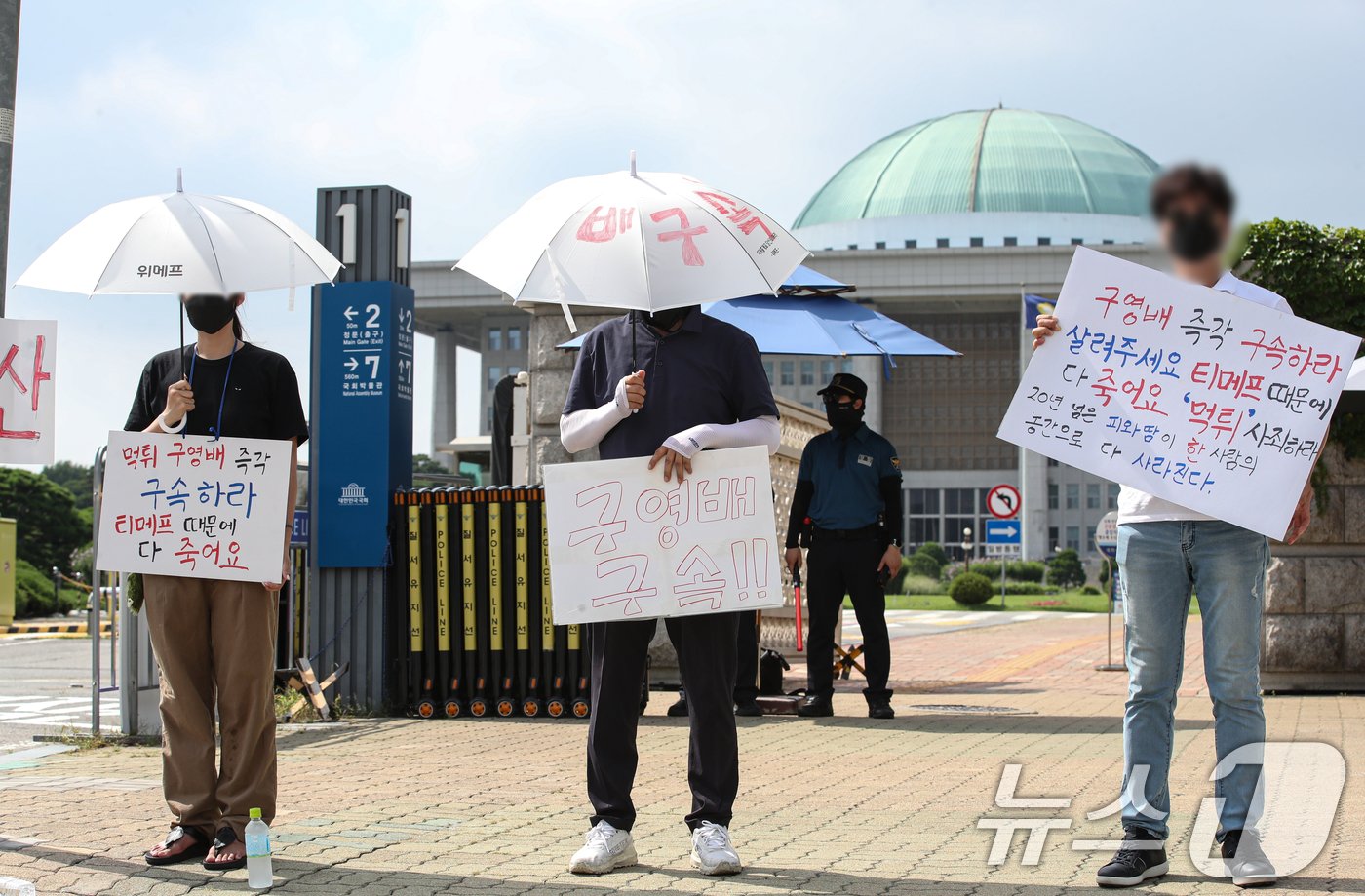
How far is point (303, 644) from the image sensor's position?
11141 millimetres

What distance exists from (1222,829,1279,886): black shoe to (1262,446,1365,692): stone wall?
7.32 m

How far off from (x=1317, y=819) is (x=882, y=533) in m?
4.79

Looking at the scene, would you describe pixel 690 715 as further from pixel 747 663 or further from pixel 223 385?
pixel 747 663

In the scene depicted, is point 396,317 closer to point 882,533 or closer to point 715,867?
point 882,533

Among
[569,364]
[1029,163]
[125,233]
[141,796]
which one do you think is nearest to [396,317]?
[569,364]

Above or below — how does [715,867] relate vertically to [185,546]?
below

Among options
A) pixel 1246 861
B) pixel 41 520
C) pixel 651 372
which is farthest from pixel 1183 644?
pixel 41 520

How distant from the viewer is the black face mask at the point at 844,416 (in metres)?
10.4

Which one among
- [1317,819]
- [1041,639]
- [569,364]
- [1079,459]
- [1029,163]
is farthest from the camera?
[1029,163]

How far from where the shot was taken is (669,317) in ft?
17.9

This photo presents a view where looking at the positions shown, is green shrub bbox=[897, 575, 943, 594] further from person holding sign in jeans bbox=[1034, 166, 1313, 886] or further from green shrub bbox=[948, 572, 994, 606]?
person holding sign in jeans bbox=[1034, 166, 1313, 886]

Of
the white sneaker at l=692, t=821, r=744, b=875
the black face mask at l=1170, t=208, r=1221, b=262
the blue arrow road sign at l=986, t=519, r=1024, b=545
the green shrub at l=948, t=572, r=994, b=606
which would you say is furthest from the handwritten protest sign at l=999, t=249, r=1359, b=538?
the green shrub at l=948, t=572, r=994, b=606

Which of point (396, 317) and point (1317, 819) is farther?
point (396, 317)

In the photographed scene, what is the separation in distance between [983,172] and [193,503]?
9522cm
